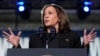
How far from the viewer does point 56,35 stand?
163 cm

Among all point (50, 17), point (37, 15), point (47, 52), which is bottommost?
point (47, 52)

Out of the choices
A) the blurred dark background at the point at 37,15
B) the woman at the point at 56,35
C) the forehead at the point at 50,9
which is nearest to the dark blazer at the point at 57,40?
the woman at the point at 56,35

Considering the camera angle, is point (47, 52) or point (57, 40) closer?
point (47, 52)

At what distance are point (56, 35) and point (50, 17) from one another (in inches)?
5.8

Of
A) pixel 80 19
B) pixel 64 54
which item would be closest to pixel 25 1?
pixel 80 19

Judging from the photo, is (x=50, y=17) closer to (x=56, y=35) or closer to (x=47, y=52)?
(x=56, y=35)

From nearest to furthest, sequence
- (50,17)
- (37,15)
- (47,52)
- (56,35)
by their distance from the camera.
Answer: (47,52), (56,35), (50,17), (37,15)

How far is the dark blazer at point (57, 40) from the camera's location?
1547 millimetres

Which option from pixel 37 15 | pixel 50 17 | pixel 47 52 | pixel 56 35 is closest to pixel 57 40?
pixel 56 35

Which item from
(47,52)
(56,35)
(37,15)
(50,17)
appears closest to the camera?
(47,52)

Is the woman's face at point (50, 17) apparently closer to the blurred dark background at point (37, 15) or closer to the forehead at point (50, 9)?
the forehead at point (50, 9)

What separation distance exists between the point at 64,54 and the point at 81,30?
9.67 ft

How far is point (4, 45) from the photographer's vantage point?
425cm

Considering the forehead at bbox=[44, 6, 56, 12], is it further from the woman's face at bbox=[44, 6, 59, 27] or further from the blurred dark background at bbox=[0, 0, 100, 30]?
the blurred dark background at bbox=[0, 0, 100, 30]
